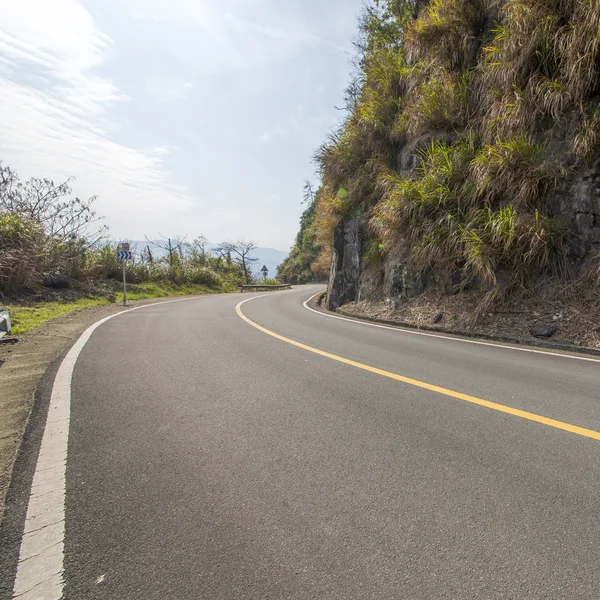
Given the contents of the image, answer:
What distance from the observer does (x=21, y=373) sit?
4.54m

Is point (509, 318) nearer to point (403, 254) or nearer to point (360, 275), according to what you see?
point (403, 254)

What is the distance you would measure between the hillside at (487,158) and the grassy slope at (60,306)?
31.1 ft

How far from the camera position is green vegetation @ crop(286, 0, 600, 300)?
23.9 feet

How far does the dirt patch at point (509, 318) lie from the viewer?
625 centimetres

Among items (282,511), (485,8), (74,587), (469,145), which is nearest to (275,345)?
(282,511)

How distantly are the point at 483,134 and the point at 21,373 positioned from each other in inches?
410

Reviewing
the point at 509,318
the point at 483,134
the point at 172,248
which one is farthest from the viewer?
the point at 172,248

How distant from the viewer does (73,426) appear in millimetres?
3018

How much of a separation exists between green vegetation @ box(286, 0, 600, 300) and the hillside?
0.03 m

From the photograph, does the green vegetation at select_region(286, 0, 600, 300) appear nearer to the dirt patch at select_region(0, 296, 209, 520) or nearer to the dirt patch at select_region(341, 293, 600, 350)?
the dirt patch at select_region(341, 293, 600, 350)

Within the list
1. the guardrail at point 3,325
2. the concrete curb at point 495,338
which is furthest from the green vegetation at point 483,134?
the guardrail at point 3,325

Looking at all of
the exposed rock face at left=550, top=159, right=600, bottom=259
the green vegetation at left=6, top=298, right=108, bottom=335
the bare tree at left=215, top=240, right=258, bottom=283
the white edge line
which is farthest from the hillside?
the bare tree at left=215, top=240, right=258, bottom=283

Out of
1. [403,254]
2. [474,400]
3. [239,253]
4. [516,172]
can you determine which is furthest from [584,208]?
[239,253]

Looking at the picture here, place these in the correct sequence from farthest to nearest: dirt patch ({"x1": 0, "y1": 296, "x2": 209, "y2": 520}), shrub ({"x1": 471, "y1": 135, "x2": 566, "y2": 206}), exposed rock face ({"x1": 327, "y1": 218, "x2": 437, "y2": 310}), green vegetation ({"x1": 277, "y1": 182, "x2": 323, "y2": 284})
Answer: green vegetation ({"x1": 277, "y1": 182, "x2": 323, "y2": 284}) → exposed rock face ({"x1": 327, "y1": 218, "x2": 437, "y2": 310}) → shrub ({"x1": 471, "y1": 135, "x2": 566, "y2": 206}) → dirt patch ({"x1": 0, "y1": 296, "x2": 209, "y2": 520})
